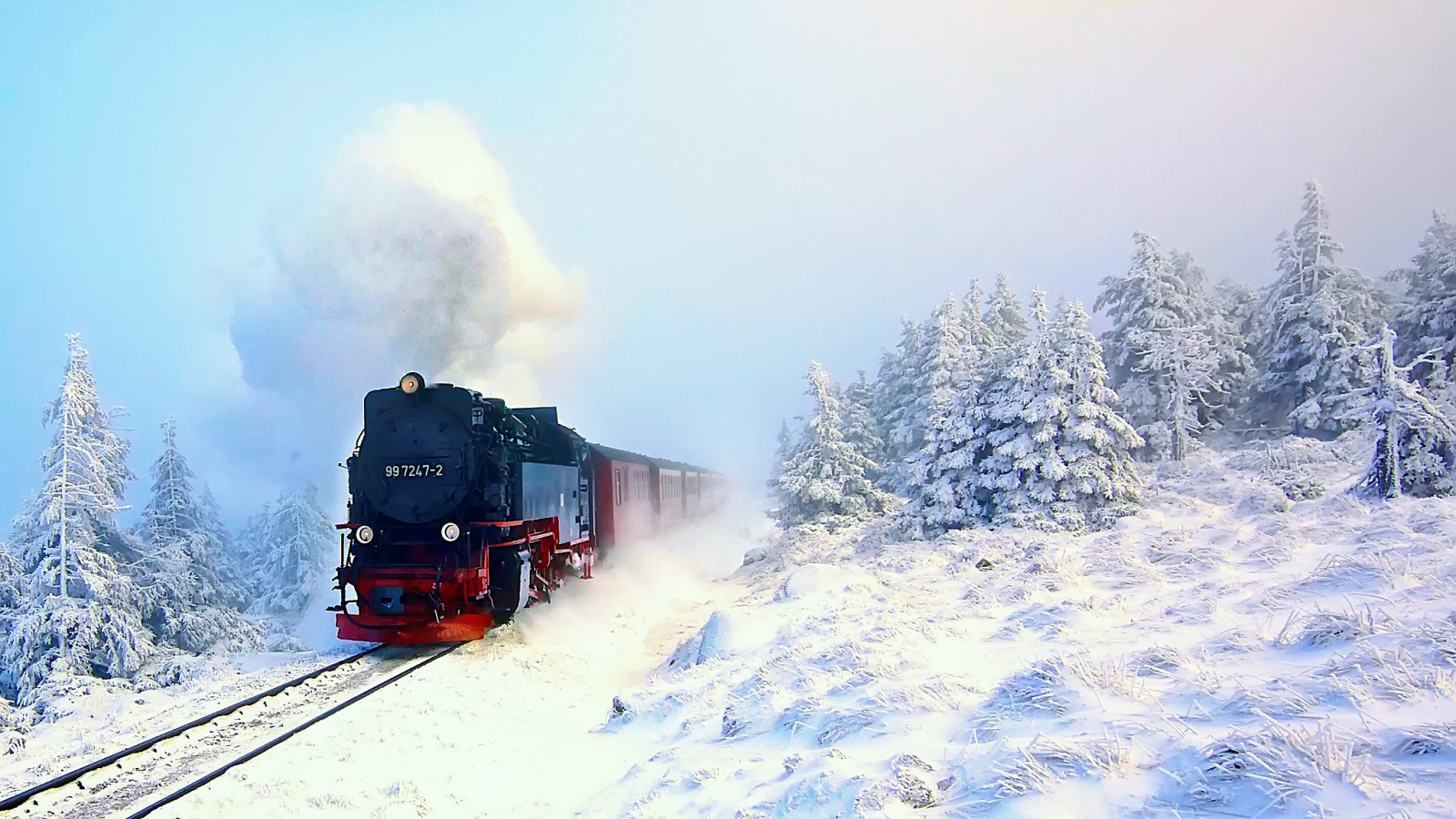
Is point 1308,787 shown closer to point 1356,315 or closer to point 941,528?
point 941,528

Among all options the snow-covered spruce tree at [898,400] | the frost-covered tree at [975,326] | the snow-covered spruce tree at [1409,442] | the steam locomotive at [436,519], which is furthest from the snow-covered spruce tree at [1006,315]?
the steam locomotive at [436,519]

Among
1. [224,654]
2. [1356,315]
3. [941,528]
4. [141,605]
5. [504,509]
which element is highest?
[1356,315]

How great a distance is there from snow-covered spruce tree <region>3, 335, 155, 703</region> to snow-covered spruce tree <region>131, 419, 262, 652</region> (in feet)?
4.29

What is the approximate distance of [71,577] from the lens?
1736cm

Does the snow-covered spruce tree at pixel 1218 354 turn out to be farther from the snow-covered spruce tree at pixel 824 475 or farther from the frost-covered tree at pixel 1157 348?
the snow-covered spruce tree at pixel 824 475

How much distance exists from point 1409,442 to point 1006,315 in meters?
19.4

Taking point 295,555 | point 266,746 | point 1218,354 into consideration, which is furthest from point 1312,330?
point 295,555

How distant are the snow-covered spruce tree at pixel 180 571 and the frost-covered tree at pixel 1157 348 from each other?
28373mm

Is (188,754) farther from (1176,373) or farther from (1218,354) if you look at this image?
(1218,354)

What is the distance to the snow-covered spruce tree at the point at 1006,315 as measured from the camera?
107 feet

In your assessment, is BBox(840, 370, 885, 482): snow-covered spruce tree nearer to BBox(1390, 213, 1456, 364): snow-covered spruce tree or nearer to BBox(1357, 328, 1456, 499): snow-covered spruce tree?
BBox(1357, 328, 1456, 499): snow-covered spruce tree

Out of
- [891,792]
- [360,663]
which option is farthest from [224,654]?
[891,792]

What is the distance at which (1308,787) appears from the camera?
3.12m

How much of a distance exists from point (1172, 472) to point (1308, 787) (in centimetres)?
2160
